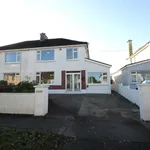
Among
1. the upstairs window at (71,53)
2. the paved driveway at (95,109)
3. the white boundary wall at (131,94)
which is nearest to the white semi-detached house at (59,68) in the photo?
the upstairs window at (71,53)

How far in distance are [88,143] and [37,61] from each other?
52.2 feet

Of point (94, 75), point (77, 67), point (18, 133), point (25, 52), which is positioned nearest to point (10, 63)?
point (25, 52)

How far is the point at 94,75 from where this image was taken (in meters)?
17.4

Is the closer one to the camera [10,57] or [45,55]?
[45,55]

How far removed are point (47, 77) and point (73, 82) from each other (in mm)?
3603

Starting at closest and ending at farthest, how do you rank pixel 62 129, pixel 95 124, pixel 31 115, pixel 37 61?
pixel 62 129 < pixel 95 124 < pixel 31 115 < pixel 37 61

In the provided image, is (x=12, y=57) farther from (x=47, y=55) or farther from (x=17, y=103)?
(x=17, y=103)

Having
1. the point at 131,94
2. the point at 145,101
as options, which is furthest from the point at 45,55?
the point at 145,101

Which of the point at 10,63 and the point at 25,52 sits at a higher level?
the point at 25,52

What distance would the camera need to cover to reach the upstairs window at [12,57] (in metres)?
19.2

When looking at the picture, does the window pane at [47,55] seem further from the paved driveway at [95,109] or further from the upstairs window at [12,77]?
the paved driveway at [95,109]

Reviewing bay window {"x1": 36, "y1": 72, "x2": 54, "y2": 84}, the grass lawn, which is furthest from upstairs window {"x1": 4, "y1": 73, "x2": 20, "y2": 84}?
the grass lawn

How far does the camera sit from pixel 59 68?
17812 millimetres

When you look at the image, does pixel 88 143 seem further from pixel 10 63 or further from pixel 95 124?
pixel 10 63
